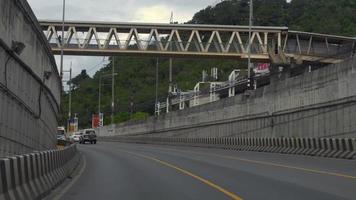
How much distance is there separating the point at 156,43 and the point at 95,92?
312ft

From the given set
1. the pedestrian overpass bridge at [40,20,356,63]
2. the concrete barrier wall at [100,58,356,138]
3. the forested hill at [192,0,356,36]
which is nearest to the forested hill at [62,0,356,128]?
the forested hill at [192,0,356,36]

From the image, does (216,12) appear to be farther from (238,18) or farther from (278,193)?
(278,193)

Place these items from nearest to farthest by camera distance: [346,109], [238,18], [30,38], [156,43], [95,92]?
[30,38] → [346,109] → [156,43] → [238,18] → [95,92]

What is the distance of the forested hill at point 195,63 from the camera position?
9425 centimetres

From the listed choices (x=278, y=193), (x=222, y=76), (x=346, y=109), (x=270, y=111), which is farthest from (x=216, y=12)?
(x=278, y=193)

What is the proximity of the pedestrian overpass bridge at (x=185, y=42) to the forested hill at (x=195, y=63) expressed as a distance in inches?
760

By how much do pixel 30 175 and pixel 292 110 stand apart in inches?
1222

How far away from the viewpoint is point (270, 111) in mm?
46719

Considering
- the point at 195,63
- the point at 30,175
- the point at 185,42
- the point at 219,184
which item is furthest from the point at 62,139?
the point at 195,63

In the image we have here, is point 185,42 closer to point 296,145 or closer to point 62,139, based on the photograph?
point 62,139

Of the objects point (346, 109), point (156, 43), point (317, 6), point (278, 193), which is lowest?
point (278, 193)

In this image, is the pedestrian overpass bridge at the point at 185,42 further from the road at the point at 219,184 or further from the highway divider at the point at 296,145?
the road at the point at 219,184

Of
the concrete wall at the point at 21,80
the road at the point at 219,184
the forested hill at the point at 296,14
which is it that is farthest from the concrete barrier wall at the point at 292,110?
the forested hill at the point at 296,14

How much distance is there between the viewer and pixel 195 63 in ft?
467
